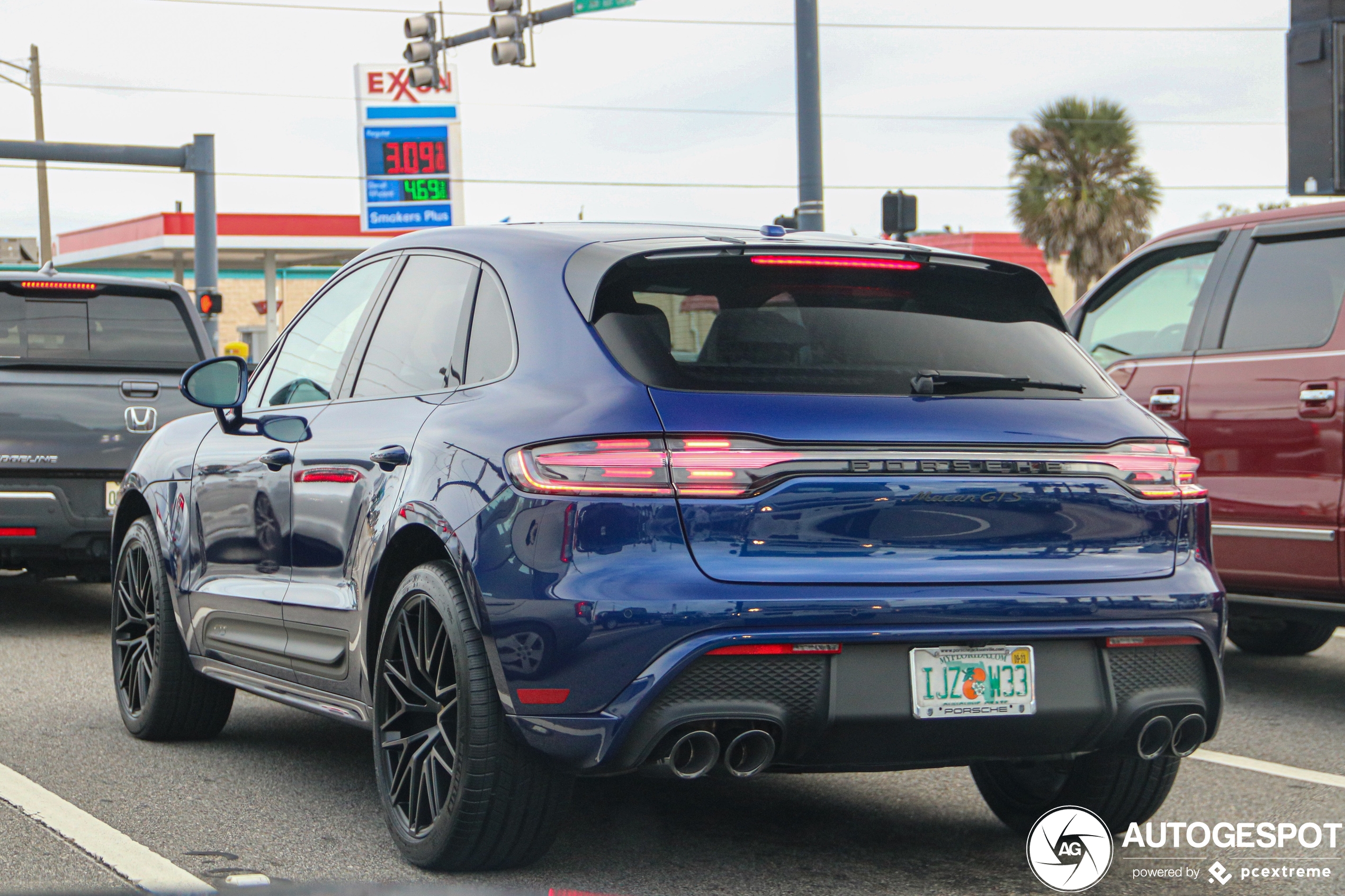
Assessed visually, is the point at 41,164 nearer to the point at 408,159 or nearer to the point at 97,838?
the point at 408,159

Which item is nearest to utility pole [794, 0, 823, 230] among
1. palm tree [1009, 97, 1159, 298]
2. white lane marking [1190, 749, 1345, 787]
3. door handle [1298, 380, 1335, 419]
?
door handle [1298, 380, 1335, 419]

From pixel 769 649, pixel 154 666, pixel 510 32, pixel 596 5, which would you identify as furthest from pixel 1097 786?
pixel 510 32

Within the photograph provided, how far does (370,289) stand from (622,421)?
1.76 meters

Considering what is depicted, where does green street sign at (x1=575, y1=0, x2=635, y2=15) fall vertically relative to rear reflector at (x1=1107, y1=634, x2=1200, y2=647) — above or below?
above

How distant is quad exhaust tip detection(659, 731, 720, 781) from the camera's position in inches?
148

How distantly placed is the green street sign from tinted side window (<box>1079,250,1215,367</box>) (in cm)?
1145

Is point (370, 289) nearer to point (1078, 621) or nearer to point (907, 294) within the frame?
point (907, 294)

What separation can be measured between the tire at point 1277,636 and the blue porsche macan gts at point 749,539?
4153mm

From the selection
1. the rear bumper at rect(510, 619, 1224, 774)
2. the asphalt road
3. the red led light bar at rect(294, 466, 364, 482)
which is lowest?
the asphalt road

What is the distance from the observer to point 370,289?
5297mm

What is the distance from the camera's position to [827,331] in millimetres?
4125

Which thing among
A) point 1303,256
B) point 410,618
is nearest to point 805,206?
point 1303,256

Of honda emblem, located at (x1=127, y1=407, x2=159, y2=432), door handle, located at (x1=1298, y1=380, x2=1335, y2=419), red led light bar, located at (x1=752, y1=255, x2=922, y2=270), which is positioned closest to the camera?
red led light bar, located at (x1=752, y1=255, x2=922, y2=270)

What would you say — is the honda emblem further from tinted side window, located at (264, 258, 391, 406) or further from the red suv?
the red suv
